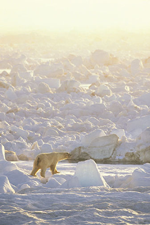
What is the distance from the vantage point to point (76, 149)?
675cm

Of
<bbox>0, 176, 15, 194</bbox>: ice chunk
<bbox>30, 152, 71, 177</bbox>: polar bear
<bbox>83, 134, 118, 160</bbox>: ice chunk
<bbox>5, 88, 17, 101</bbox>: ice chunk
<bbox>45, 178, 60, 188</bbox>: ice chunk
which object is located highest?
<bbox>0, 176, 15, 194</bbox>: ice chunk

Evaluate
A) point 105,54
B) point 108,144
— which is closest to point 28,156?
point 108,144

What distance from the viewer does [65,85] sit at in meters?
13.4

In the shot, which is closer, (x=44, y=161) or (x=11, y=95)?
(x=44, y=161)

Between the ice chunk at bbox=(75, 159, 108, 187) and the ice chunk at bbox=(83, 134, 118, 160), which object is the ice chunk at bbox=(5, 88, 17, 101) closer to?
the ice chunk at bbox=(83, 134, 118, 160)

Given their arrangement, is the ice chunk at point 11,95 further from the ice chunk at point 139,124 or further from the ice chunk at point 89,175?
the ice chunk at point 89,175

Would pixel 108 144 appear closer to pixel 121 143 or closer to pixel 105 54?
pixel 121 143

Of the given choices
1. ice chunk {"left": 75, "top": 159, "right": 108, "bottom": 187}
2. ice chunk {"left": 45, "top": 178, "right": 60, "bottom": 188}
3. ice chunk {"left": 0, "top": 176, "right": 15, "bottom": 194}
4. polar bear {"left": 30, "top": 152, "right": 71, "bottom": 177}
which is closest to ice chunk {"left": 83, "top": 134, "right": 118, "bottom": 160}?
polar bear {"left": 30, "top": 152, "right": 71, "bottom": 177}

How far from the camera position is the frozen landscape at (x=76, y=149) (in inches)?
107

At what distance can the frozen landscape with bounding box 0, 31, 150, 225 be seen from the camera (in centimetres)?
272

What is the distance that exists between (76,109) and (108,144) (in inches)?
142

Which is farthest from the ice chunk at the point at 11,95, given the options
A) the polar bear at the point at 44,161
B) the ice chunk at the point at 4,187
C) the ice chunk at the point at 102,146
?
the ice chunk at the point at 4,187

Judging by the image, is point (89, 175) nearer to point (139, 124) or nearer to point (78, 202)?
point (78, 202)

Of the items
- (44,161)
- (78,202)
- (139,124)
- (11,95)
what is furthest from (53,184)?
(11,95)
